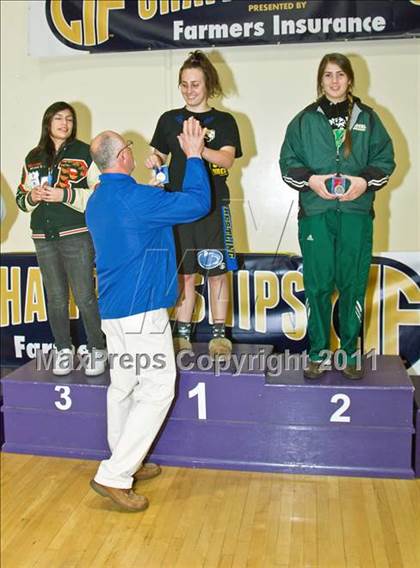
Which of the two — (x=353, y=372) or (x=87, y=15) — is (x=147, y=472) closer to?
(x=353, y=372)

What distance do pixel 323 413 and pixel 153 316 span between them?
2.80 feet

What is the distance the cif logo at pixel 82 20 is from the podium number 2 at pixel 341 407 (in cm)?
227

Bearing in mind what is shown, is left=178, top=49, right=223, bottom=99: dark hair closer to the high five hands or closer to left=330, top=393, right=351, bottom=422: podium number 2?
the high five hands

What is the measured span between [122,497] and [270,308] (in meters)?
1.48

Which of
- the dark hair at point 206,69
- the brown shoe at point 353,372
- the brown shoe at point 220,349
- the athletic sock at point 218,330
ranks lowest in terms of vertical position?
the brown shoe at point 353,372

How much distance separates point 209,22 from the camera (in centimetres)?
337

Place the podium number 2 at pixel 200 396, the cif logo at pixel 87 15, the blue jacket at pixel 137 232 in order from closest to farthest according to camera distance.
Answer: the blue jacket at pixel 137 232, the podium number 2 at pixel 200 396, the cif logo at pixel 87 15

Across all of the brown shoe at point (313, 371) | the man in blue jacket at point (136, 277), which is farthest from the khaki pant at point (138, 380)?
the brown shoe at point (313, 371)

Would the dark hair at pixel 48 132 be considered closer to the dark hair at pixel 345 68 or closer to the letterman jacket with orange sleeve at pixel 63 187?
the letterman jacket with orange sleeve at pixel 63 187

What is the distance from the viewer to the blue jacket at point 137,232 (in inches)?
94.7

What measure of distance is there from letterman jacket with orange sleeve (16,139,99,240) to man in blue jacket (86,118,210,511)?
0.67 metres

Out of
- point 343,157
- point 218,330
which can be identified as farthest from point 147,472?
point 343,157

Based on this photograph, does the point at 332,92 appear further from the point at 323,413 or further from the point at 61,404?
the point at 61,404

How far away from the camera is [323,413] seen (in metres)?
2.72
